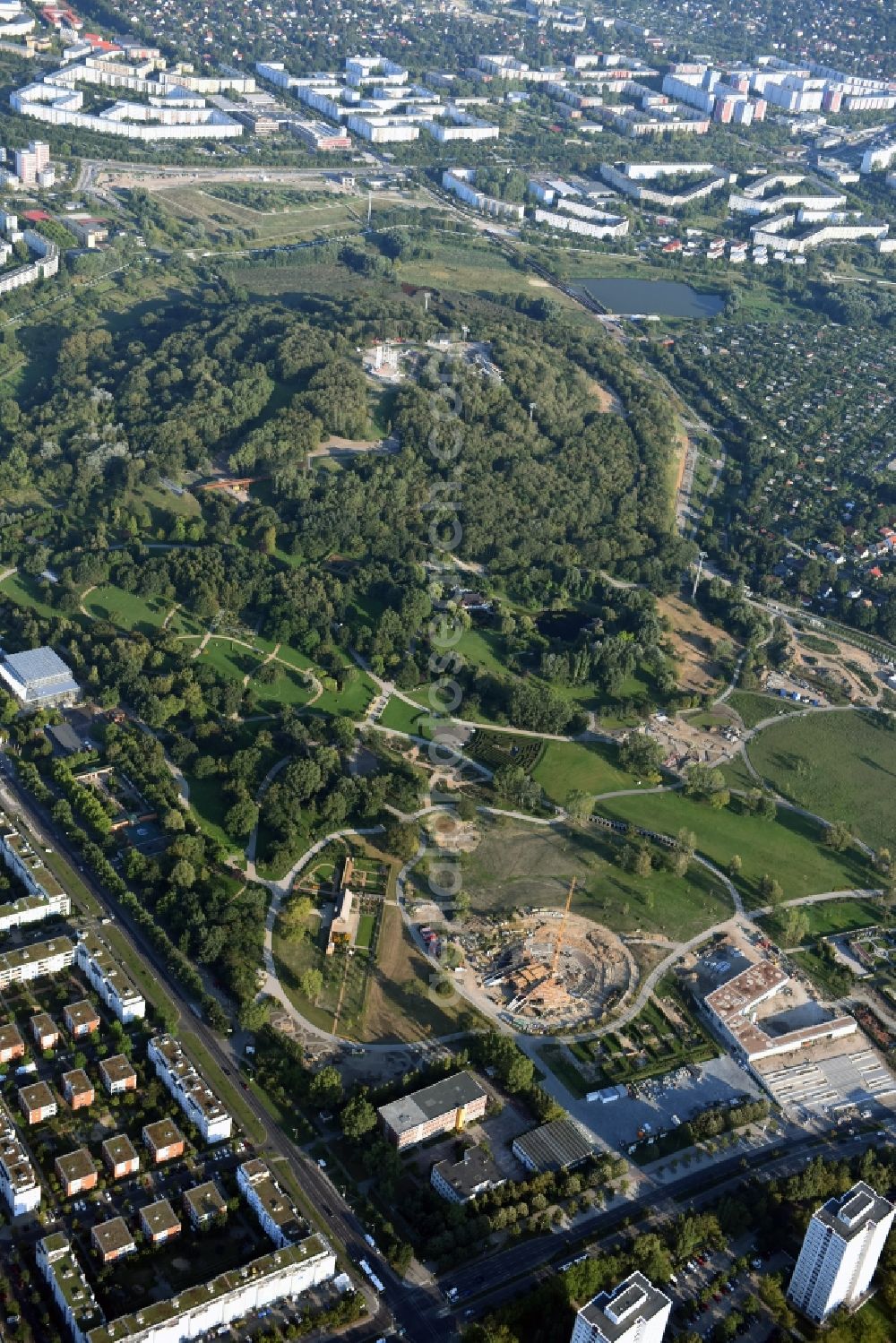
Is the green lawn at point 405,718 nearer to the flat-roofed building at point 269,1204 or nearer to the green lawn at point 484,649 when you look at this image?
the green lawn at point 484,649

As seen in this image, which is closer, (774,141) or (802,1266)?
(802,1266)

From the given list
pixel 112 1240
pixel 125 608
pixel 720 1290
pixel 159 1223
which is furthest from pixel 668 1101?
pixel 125 608

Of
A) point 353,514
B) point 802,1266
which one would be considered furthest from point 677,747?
point 802,1266

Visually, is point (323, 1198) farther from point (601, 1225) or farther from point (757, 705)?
point (757, 705)

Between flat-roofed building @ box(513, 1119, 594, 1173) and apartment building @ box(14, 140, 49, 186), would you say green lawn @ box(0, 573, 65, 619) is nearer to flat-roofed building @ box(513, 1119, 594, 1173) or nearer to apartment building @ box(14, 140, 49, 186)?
flat-roofed building @ box(513, 1119, 594, 1173)

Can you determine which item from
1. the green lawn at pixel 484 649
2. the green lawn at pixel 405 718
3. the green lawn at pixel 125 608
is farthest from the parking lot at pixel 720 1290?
the green lawn at pixel 125 608

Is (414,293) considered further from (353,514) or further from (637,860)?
(637,860)
